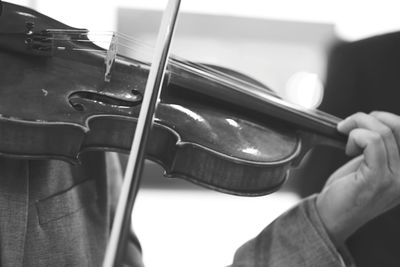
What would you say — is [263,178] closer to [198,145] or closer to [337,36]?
[198,145]

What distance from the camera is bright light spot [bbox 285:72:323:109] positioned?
8.43ft

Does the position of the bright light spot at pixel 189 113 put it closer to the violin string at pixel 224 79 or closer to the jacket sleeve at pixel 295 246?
the violin string at pixel 224 79

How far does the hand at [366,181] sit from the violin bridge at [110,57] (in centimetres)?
32

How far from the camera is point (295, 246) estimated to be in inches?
30.1

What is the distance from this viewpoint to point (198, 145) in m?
0.71

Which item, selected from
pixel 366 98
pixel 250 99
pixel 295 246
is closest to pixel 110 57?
pixel 250 99

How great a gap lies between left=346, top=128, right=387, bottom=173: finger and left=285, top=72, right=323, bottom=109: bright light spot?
1.79m

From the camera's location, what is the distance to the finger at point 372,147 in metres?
0.76

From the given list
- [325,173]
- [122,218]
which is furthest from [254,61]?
[122,218]

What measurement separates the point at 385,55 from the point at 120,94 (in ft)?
2.63

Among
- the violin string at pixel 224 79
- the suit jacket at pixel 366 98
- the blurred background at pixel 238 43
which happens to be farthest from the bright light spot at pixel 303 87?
Answer: the violin string at pixel 224 79

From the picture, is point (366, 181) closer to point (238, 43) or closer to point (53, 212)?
point (53, 212)

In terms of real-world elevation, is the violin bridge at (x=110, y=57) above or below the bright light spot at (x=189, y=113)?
above

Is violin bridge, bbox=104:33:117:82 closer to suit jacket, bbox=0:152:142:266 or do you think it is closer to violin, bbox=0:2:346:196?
violin, bbox=0:2:346:196
